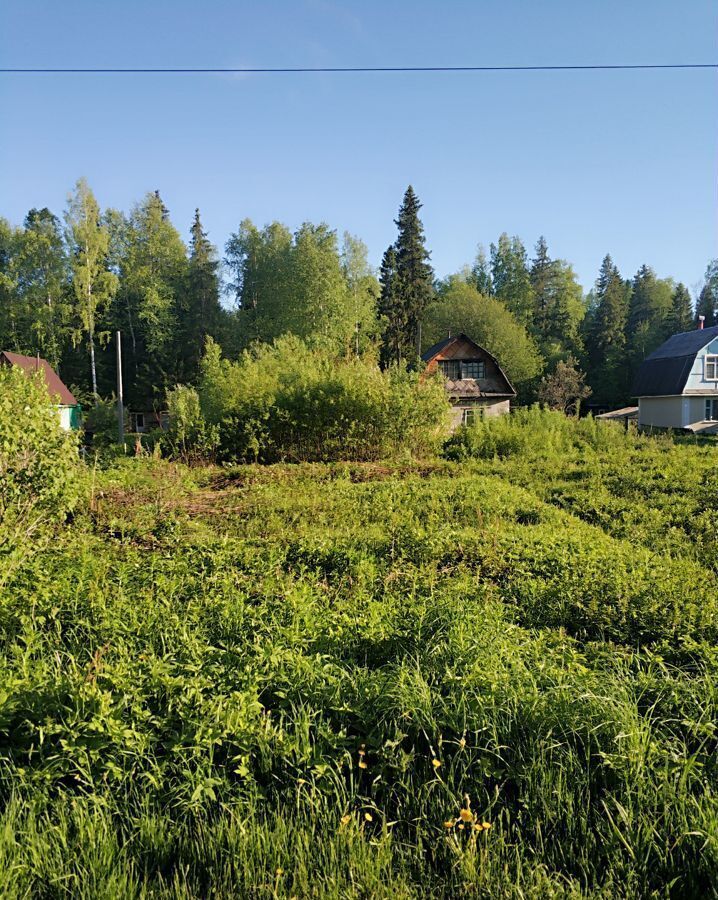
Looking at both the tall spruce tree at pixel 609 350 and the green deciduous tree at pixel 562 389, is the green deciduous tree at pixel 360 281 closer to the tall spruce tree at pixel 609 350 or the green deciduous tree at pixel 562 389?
the green deciduous tree at pixel 562 389

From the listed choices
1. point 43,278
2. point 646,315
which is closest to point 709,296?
point 646,315

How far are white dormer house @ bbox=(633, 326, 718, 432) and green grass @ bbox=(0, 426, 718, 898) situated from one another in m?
26.5

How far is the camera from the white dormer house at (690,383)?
27766 mm

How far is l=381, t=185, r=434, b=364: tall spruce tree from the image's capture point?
3531cm

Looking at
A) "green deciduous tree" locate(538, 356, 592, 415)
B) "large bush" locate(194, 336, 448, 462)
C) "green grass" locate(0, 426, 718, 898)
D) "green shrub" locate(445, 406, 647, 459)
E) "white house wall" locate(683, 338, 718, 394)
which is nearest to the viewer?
"green grass" locate(0, 426, 718, 898)

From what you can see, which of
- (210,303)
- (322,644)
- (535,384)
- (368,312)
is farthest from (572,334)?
(322,644)

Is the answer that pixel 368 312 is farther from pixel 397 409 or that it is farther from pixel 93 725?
→ pixel 93 725

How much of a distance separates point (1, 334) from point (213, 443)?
27610mm

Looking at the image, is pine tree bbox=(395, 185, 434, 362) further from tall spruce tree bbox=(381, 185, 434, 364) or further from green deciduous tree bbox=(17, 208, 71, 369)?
green deciduous tree bbox=(17, 208, 71, 369)

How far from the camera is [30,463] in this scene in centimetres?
477

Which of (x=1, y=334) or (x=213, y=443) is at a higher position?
(x=1, y=334)

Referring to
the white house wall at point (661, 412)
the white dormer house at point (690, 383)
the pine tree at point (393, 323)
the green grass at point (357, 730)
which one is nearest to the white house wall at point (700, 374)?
the white dormer house at point (690, 383)

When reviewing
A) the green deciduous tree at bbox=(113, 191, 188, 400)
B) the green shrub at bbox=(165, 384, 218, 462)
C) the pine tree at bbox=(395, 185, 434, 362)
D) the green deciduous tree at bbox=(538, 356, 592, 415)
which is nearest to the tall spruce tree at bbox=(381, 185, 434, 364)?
the pine tree at bbox=(395, 185, 434, 362)

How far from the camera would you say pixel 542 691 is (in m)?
2.89
